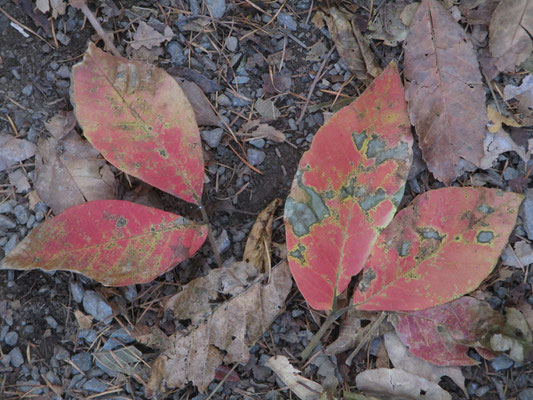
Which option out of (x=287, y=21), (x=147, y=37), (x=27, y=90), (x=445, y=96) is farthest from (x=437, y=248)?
(x=27, y=90)

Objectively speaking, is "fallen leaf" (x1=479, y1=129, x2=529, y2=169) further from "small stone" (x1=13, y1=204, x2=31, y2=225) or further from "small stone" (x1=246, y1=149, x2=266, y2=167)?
"small stone" (x1=13, y1=204, x2=31, y2=225)

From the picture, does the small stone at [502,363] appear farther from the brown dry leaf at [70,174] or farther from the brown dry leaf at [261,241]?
the brown dry leaf at [70,174]

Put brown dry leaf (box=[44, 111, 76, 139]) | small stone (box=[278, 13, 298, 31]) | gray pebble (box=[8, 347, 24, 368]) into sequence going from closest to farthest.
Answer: gray pebble (box=[8, 347, 24, 368]) < brown dry leaf (box=[44, 111, 76, 139]) < small stone (box=[278, 13, 298, 31])

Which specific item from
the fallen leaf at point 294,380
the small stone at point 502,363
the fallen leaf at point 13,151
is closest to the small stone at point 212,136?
the fallen leaf at point 13,151

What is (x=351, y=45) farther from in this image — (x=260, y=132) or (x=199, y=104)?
(x=199, y=104)

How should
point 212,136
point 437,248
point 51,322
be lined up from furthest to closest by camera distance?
point 212,136
point 51,322
point 437,248

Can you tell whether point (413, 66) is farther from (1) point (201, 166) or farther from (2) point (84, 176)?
(2) point (84, 176)

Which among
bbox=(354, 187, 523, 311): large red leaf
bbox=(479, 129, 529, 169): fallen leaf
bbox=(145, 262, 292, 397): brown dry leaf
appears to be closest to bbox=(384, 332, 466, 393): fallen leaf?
bbox=(354, 187, 523, 311): large red leaf
